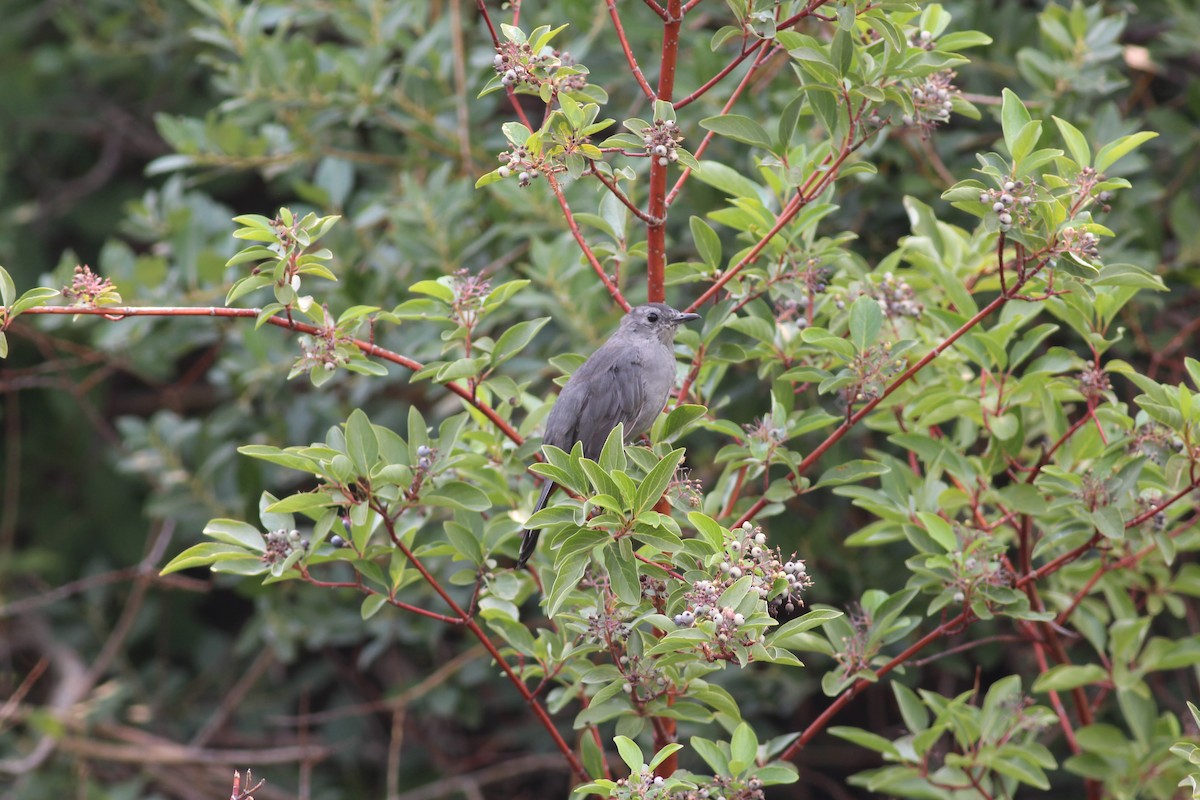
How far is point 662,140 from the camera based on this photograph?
2.38m

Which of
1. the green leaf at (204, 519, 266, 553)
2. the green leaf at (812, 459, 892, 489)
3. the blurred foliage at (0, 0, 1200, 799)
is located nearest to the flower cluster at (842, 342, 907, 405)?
the blurred foliage at (0, 0, 1200, 799)

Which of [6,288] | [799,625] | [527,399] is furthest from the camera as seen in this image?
[527,399]

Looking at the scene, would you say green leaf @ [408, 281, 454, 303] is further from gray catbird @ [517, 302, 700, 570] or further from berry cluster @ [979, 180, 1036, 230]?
berry cluster @ [979, 180, 1036, 230]

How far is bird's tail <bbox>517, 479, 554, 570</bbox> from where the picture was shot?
2922 millimetres

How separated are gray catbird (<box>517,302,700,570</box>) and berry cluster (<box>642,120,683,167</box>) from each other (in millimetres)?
800

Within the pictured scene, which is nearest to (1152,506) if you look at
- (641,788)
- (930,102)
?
(930,102)

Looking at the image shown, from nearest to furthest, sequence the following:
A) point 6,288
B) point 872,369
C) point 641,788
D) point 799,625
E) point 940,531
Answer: point 641,788 → point 799,625 → point 6,288 → point 872,369 → point 940,531

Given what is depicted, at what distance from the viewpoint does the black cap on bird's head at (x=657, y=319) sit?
301cm

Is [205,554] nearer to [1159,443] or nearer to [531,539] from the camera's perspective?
[531,539]

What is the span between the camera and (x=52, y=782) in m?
5.03

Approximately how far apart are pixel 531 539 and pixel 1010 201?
4.48 feet

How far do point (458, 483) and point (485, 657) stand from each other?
209 cm

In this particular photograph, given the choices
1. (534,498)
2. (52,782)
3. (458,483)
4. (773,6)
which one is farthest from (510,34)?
(52,782)

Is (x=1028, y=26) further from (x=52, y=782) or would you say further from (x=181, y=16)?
(x=52, y=782)
